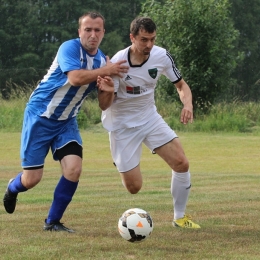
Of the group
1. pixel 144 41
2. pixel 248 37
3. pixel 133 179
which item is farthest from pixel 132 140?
pixel 248 37

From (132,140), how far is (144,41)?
1.17m

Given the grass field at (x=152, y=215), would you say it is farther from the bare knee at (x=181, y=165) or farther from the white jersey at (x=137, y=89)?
the white jersey at (x=137, y=89)

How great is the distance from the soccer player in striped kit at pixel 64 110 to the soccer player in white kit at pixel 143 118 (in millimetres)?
273

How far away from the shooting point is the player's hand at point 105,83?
7156mm

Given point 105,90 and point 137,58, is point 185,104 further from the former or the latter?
point 105,90

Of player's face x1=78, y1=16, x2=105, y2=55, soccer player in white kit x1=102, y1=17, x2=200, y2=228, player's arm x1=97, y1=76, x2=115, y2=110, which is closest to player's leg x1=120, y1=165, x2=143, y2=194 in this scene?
soccer player in white kit x1=102, y1=17, x2=200, y2=228

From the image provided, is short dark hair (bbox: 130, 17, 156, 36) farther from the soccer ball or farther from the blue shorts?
the soccer ball

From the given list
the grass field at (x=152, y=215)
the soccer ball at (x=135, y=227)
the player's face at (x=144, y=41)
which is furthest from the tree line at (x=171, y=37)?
the soccer ball at (x=135, y=227)

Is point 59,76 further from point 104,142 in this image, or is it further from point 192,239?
point 104,142

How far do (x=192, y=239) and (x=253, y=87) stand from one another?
50.6 m

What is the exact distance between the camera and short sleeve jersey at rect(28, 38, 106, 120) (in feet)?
24.1

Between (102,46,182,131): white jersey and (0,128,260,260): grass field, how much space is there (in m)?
1.16

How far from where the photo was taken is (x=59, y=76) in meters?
7.47

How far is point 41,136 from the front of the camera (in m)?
7.51
